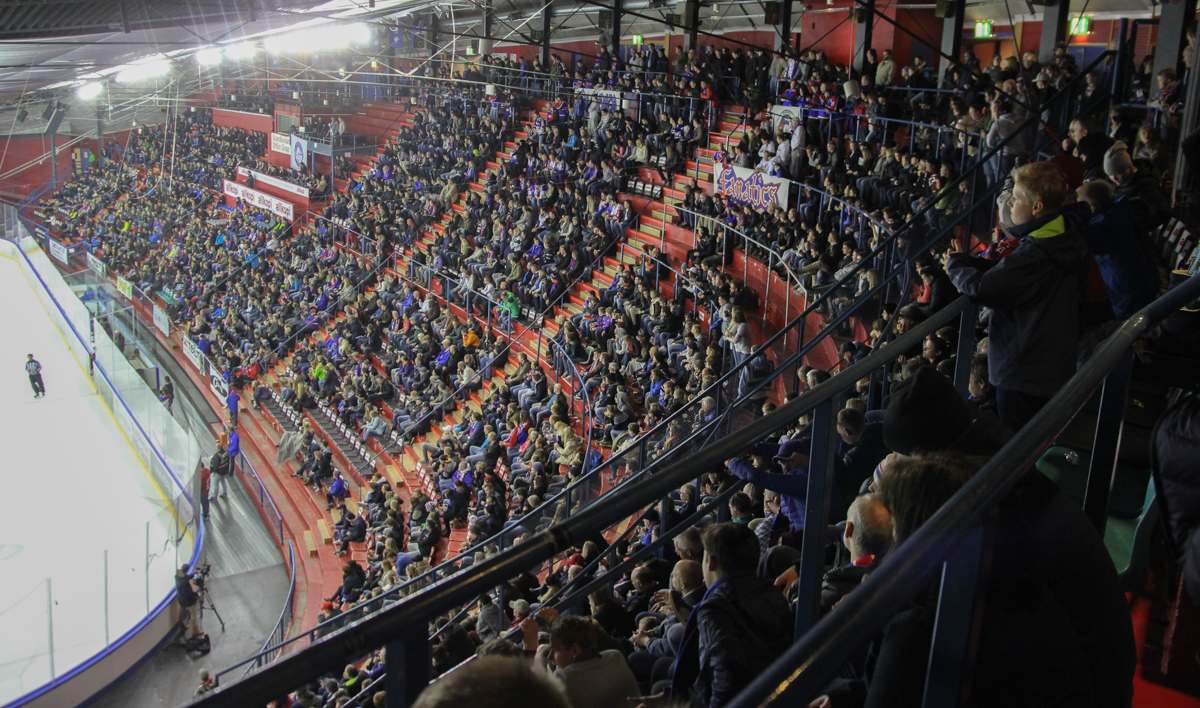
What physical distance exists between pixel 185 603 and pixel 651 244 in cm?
910

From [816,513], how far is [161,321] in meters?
27.9

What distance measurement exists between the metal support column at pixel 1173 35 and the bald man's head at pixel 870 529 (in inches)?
314

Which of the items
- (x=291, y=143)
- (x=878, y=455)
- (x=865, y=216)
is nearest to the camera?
(x=878, y=455)

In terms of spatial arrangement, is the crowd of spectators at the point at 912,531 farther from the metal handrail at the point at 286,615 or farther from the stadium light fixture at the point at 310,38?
the stadium light fixture at the point at 310,38

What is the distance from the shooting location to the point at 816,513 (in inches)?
85.7

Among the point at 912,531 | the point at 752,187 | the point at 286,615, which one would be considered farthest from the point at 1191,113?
the point at 286,615

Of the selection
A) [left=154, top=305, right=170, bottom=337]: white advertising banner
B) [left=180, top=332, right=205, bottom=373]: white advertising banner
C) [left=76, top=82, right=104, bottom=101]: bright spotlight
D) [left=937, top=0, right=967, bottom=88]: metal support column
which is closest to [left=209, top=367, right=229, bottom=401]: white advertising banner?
[left=180, top=332, right=205, bottom=373]: white advertising banner

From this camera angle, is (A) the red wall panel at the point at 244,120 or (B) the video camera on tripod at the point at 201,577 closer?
(B) the video camera on tripod at the point at 201,577

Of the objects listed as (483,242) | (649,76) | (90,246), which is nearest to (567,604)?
(483,242)

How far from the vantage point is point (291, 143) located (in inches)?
1203

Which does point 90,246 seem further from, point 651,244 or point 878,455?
point 878,455

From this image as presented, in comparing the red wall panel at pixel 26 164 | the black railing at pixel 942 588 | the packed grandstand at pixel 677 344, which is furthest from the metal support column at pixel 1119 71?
the red wall panel at pixel 26 164

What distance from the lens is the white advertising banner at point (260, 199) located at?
2752 cm

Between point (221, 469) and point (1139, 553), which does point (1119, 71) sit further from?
point (221, 469)
